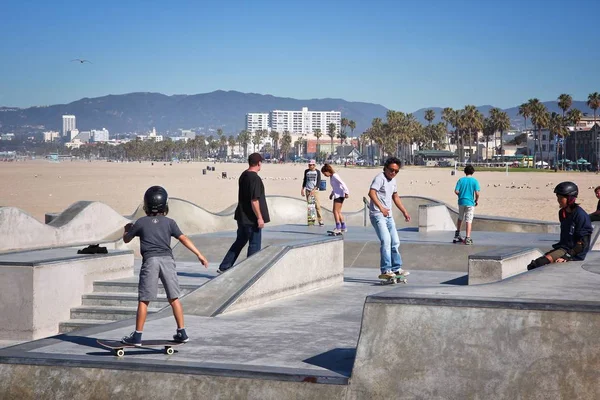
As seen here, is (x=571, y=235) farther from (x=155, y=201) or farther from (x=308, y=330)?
(x=155, y=201)

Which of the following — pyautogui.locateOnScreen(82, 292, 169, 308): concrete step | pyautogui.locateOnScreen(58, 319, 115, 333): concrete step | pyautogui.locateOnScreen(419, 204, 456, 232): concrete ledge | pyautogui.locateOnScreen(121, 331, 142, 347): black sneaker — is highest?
pyautogui.locateOnScreen(419, 204, 456, 232): concrete ledge

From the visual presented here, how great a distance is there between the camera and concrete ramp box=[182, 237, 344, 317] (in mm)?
10141

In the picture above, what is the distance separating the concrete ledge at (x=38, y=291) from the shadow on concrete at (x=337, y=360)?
152 inches

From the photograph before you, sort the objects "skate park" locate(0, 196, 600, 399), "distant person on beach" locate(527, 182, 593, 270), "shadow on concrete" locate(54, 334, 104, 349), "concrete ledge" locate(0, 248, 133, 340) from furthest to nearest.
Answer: "concrete ledge" locate(0, 248, 133, 340)
"distant person on beach" locate(527, 182, 593, 270)
"shadow on concrete" locate(54, 334, 104, 349)
"skate park" locate(0, 196, 600, 399)

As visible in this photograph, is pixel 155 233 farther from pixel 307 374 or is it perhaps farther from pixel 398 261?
pixel 398 261

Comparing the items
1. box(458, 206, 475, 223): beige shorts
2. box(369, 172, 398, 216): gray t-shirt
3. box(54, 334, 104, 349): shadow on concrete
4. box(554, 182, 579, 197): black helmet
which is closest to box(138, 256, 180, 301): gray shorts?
box(54, 334, 104, 349): shadow on concrete

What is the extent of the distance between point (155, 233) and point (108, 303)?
349cm

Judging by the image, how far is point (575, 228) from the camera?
10125 mm

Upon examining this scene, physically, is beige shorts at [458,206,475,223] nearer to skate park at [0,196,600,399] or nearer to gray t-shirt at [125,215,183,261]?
skate park at [0,196,600,399]

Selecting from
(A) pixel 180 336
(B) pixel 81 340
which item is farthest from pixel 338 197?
(A) pixel 180 336

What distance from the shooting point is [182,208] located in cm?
1934

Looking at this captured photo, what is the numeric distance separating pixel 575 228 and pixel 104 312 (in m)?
5.26

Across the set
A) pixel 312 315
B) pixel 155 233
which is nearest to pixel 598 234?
pixel 312 315

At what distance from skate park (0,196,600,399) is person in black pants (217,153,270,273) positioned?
0.62m
